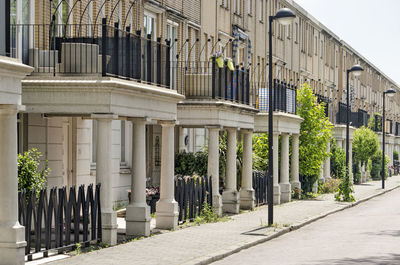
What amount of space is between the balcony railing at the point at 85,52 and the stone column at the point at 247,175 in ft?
29.7

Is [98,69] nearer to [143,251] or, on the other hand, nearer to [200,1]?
[143,251]

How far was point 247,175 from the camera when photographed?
2816 cm

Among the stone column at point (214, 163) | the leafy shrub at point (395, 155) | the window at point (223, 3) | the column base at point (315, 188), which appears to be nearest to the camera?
the stone column at point (214, 163)

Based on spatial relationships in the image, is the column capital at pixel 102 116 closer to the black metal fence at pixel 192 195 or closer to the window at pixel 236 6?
the black metal fence at pixel 192 195

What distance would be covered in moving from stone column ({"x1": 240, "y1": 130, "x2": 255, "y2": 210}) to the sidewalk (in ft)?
1.60

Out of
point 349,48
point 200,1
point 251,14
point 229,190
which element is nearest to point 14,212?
point 229,190

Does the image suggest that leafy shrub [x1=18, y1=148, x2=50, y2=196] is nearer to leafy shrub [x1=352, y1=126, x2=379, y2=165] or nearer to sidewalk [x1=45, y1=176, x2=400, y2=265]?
sidewalk [x1=45, y1=176, x2=400, y2=265]

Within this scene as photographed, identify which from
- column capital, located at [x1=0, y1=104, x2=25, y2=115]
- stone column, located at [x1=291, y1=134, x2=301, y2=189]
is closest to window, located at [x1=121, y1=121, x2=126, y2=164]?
stone column, located at [x1=291, y1=134, x2=301, y2=189]

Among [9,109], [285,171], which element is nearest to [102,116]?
[9,109]

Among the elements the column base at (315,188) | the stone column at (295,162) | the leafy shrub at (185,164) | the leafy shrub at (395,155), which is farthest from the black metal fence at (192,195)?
the leafy shrub at (395,155)

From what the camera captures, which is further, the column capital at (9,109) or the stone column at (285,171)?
the stone column at (285,171)

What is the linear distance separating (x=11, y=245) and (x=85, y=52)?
5131 mm

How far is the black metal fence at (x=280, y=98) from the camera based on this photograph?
103 ft

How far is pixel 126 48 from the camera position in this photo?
1769 centimetres
